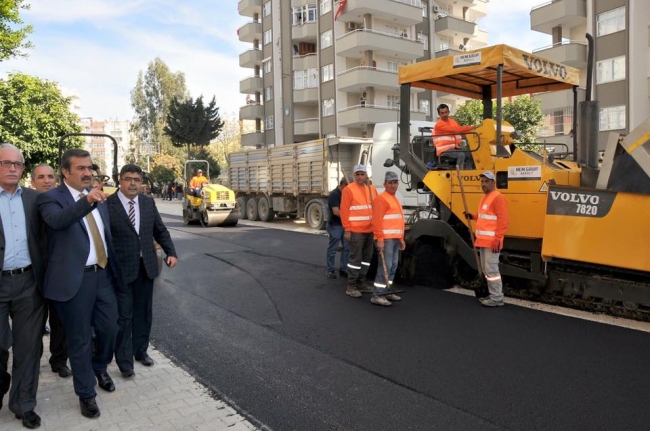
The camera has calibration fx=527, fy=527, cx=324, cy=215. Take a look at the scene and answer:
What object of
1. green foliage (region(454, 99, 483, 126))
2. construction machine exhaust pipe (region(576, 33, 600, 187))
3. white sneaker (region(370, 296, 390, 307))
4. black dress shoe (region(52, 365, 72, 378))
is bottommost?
black dress shoe (region(52, 365, 72, 378))

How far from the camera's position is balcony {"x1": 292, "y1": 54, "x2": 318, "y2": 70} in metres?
39.0

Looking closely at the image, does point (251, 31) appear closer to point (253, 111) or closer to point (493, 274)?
point (253, 111)

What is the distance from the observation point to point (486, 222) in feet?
21.3

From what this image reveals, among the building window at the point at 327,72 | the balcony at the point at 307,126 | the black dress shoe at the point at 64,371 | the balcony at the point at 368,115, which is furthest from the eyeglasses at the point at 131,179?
the balcony at the point at 307,126

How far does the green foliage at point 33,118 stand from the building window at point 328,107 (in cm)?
2546

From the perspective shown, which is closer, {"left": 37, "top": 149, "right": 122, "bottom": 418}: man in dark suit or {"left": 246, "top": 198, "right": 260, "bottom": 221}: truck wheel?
{"left": 37, "top": 149, "right": 122, "bottom": 418}: man in dark suit

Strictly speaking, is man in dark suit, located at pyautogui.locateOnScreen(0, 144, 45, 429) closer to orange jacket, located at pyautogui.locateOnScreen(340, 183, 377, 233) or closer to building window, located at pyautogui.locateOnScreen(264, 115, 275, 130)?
orange jacket, located at pyautogui.locateOnScreen(340, 183, 377, 233)

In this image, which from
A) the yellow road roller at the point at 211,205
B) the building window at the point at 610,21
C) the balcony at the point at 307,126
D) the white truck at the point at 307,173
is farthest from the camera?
the balcony at the point at 307,126

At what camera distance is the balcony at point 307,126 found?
39094 millimetres

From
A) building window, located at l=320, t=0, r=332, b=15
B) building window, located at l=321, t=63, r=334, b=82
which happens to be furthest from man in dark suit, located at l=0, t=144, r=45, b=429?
building window, located at l=320, t=0, r=332, b=15

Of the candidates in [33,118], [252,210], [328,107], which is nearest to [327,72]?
[328,107]

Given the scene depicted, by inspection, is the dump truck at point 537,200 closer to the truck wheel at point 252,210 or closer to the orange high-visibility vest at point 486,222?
the orange high-visibility vest at point 486,222

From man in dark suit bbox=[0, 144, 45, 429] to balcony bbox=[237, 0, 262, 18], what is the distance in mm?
44639

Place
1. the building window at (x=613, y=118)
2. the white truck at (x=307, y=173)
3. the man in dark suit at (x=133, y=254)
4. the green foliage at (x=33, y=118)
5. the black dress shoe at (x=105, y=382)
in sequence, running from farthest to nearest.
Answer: the building window at (x=613, y=118)
the white truck at (x=307, y=173)
the green foliage at (x=33, y=118)
the man in dark suit at (x=133, y=254)
the black dress shoe at (x=105, y=382)
